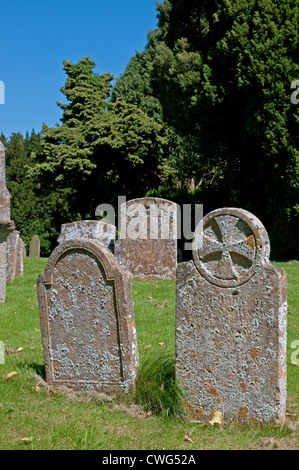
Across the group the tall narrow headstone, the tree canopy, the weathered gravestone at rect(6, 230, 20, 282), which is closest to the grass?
the tall narrow headstone

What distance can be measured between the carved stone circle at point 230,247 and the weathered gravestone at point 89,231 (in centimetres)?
766

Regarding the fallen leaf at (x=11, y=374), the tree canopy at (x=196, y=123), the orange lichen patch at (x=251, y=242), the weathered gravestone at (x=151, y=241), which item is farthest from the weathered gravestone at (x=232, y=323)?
the tree canopy at (x=196, y=123)

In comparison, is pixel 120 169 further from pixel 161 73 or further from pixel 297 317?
pixel 297 317

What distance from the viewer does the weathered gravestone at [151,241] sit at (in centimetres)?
1141

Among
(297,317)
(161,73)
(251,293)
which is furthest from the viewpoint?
(161,73)

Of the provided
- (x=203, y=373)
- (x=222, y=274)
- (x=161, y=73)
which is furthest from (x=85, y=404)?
(x=161, y=73)

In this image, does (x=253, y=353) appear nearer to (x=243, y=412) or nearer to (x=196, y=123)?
(x=243, y=412)

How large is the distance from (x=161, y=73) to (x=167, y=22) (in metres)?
2.47

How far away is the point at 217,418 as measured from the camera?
13.3 ft

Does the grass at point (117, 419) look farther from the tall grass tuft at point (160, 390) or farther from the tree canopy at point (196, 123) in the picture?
the tree canopy at point (196, 123)

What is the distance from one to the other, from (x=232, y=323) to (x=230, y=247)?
0.63m

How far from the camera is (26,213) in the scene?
112ft

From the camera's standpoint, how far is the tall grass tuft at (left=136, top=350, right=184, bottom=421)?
417 cm

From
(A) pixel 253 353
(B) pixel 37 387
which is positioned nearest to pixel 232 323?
(A) pixel 253 353
